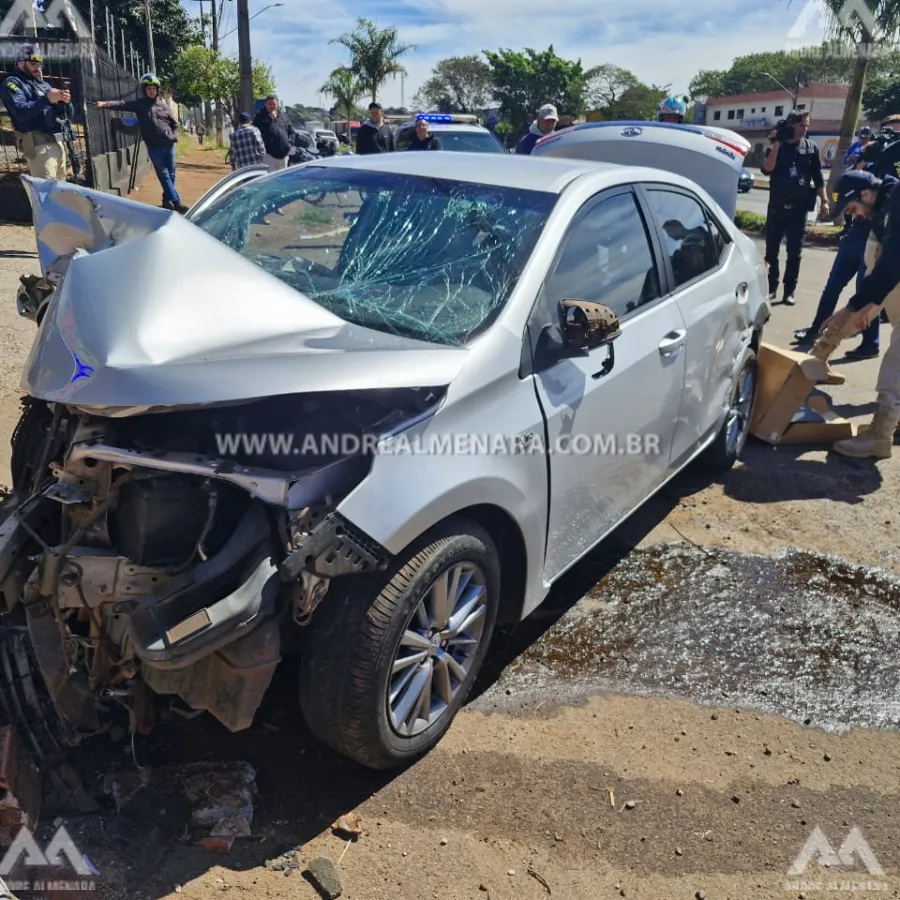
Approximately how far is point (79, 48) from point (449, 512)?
11.6 metres

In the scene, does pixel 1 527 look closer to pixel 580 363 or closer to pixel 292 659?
pixel 292 659

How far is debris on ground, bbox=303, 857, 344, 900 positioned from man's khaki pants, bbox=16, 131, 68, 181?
27.4 ft

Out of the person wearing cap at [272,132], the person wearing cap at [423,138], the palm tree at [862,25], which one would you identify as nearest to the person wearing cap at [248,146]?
the person wearing cap at [272,132]

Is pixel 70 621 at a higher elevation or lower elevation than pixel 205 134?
lower

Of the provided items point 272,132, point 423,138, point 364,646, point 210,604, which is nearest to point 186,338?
point 210,604

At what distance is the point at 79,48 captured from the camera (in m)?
11.2

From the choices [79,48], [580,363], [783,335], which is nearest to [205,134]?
[79,48]

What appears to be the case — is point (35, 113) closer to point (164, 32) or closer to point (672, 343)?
point (672, 343)

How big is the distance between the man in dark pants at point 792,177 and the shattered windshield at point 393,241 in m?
6.55

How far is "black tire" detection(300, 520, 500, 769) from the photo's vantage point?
7.73 feet

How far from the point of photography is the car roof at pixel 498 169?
337cm

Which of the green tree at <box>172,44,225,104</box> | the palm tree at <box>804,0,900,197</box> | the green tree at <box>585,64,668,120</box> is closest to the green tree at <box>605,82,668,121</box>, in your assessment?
the green tree at <box>585,64,668,120</box>

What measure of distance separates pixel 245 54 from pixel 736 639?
56.6ft

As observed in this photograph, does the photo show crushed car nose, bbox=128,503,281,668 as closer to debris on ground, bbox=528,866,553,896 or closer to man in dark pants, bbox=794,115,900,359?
debris on ground, bbox=528,866,553,896
